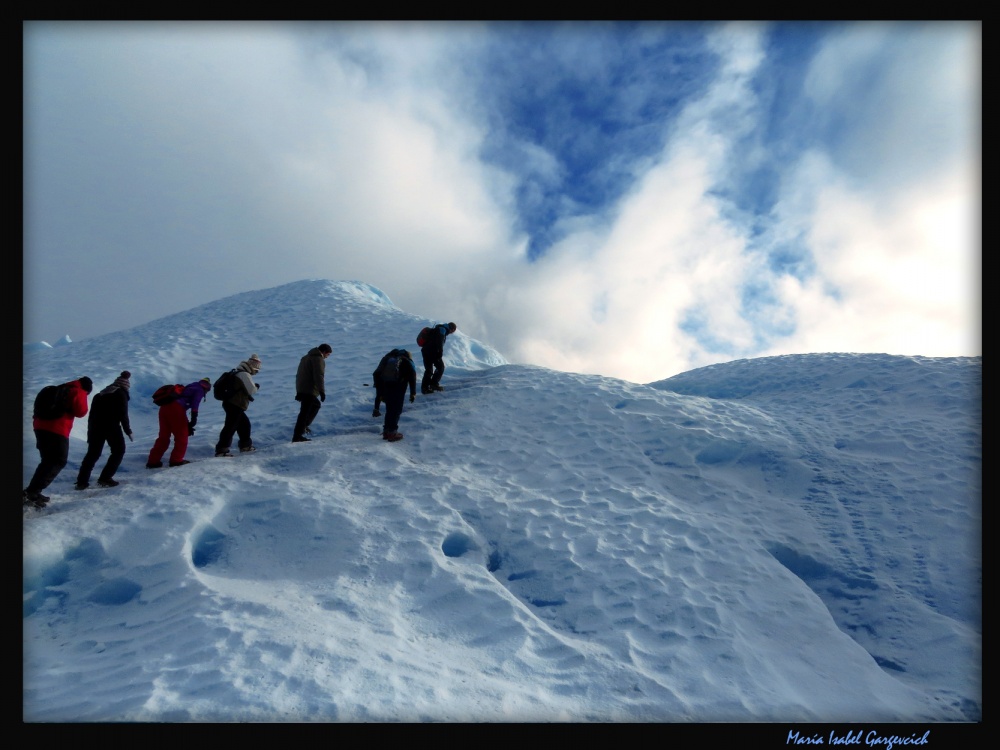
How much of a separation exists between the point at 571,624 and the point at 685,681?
106cm

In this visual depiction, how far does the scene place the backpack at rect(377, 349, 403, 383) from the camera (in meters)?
8.00

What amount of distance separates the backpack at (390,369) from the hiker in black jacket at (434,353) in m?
1.76

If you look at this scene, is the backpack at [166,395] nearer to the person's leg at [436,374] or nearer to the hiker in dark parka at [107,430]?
the hiker in dark parka at [107,430]

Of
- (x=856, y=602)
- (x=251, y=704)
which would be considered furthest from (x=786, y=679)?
(x=251, y=704)

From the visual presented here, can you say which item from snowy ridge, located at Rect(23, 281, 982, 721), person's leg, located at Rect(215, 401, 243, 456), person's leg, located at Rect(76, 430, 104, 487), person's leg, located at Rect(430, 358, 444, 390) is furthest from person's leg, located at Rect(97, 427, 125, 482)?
person's leg, located at Rect(430, 358, 444, 390)

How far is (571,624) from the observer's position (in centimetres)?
478

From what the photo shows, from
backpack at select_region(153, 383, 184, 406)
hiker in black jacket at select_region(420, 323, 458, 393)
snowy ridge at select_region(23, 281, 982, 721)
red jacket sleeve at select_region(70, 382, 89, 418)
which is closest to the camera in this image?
snowy ridge at select_region(23, 281, 982, 721)

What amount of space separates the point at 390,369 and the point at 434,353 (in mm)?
2199

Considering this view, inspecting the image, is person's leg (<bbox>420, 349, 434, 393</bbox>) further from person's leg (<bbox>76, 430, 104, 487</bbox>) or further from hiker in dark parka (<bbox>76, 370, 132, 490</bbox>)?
person's leg (<bbox>76, 430, 104, 487</bbox>)

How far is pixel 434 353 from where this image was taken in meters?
10.2

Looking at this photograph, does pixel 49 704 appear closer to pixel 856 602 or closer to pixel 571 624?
pixel 571 624

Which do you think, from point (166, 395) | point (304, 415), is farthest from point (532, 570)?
point (166, 395)

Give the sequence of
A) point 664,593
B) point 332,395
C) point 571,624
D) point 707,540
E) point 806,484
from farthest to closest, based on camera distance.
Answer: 1. point 332,395
2. point 806,484
3. point 707,540
4. point 664,593
5. point 571,624

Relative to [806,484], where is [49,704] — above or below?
below
